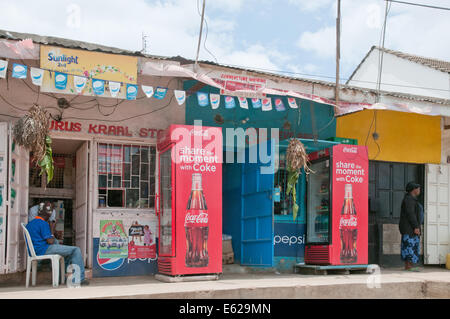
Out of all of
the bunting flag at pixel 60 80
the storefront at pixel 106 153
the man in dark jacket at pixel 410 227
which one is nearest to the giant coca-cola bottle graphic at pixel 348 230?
the man in dark jacket at pixel 410 227

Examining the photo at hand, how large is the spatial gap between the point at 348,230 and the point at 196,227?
3.06 metres

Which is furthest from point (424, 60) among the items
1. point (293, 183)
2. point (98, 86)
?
point (98, 86)

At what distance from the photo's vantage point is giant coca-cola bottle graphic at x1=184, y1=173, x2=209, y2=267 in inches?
330

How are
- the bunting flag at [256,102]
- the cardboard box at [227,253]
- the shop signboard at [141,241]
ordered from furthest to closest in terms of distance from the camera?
the cardboard box at [227,253] < the bunting flag at [256,102] < the shop signboard at [141,241]

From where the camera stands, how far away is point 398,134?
39.0 ft

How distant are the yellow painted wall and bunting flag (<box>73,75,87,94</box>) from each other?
558cm

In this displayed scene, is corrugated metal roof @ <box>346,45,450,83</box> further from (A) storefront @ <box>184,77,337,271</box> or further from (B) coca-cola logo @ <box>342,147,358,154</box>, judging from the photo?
(B) coca-cola logo @ <box>342,147,358,154</box>

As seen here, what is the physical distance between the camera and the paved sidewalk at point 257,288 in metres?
6.95

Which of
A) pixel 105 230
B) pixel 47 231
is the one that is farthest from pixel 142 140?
pixel 47 231

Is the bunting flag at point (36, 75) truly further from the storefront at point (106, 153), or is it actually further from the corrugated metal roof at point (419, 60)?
the corrugated metal roof at point (419, 60)

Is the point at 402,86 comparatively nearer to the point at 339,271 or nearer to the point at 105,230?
the point at 339,271

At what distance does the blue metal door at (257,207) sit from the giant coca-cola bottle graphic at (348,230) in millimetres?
1364

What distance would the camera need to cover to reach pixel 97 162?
9.34 metres

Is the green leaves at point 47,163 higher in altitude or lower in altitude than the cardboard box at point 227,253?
higher
